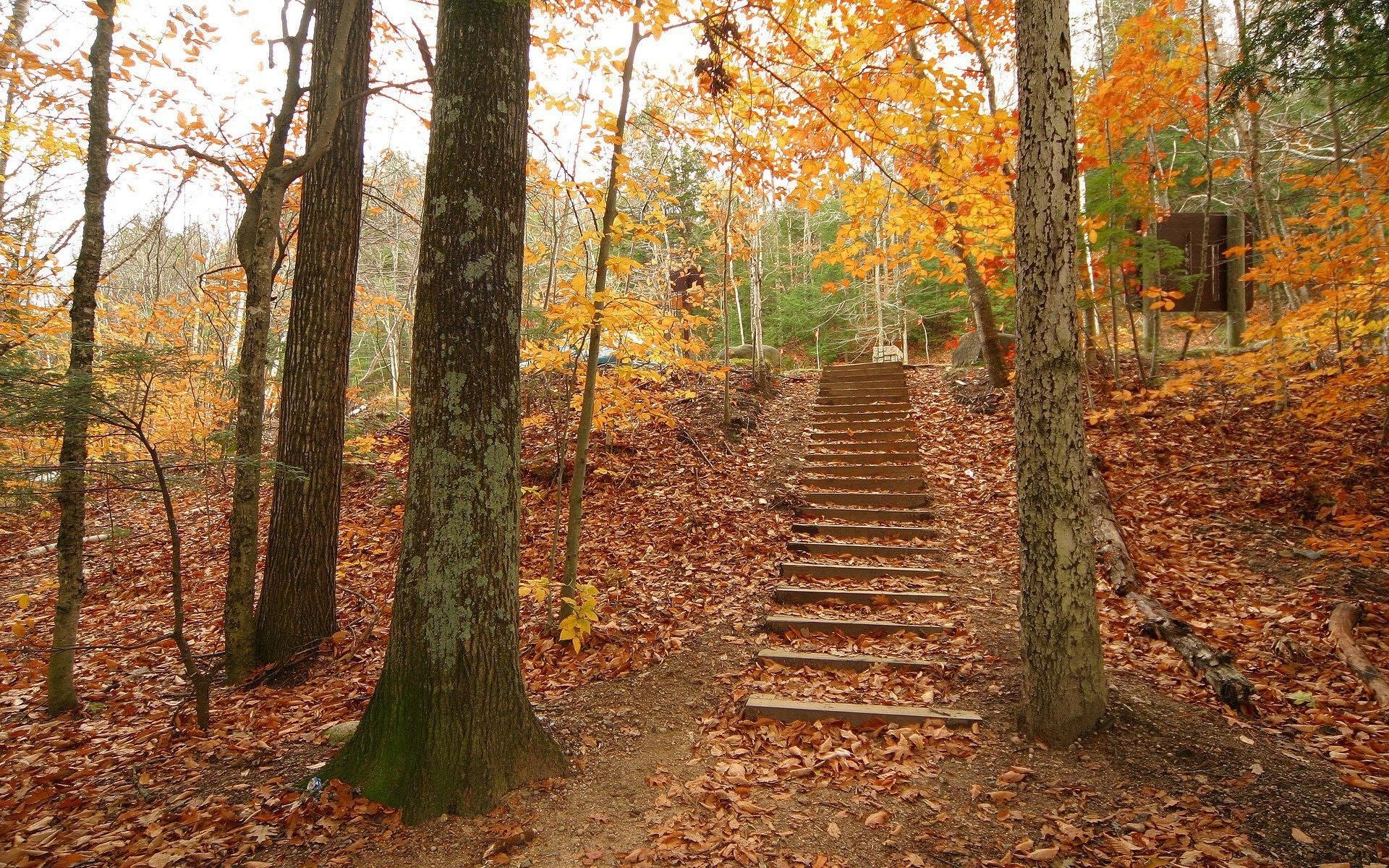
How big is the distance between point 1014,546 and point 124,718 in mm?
8188

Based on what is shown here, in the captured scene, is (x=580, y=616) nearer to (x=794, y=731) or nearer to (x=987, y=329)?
(x=794, y=731)

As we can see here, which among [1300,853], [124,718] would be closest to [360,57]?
[124,718]

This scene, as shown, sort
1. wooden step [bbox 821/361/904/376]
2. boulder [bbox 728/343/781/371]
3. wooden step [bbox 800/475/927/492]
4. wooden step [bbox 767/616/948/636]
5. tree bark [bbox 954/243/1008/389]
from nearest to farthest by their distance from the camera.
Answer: wooden step [bbox 767/616/948/636] < wooden step [bbox 800/475/927/492] < tree bark [bbox 954/243/1008/389] < wooden step [bbox 821/361/904/376] < boulder [bbox 728/343/781/371]

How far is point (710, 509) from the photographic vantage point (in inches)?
331

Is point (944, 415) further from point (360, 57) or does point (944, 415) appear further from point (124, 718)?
point (124, 718)

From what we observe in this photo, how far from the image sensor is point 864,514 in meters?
8.12

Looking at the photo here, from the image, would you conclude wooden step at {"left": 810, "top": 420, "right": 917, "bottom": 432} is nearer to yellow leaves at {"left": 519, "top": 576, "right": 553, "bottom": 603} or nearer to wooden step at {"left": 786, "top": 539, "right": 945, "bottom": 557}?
wooden step at {"left": 786, "top": 539, "right": 945, "bottom": 557}

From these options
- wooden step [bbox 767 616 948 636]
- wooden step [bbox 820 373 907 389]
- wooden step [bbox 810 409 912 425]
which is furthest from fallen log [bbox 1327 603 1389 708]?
wooden step [bbox 820 373 907 389]

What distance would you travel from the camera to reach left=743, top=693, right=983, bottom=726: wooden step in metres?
3.94

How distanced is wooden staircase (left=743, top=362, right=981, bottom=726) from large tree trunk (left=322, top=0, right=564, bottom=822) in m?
1.89

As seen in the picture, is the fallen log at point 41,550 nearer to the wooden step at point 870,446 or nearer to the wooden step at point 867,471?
the wooden step at point 867,471

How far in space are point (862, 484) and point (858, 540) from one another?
5.31 feet

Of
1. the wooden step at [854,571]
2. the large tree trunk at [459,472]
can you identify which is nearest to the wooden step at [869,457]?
the wooden step at [854,571]

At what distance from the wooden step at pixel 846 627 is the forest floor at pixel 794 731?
0.71ft
